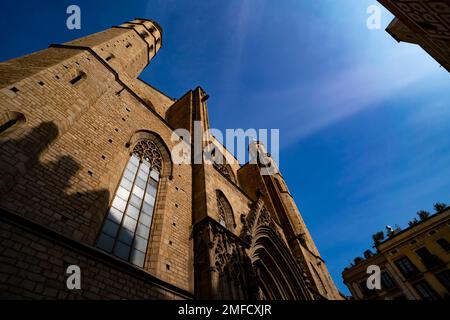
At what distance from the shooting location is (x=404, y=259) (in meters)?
21.2

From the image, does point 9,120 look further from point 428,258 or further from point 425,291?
point 428,258

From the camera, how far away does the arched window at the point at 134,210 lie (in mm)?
5078

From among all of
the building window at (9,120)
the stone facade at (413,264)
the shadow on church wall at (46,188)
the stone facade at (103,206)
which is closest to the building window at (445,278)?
the stone facade at (413,264)

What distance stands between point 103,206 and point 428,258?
2513 cm

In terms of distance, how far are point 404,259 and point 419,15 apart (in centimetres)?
2258

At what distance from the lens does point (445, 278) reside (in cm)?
1822

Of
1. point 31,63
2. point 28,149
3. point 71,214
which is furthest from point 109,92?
point 71,214

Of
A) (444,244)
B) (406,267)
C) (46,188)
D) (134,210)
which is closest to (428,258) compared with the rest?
(444,244)

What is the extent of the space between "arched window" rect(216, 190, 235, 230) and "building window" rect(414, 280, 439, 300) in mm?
19020

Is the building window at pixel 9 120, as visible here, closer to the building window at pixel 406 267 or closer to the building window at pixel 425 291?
the building window at pixel 425 291

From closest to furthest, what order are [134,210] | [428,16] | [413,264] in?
1. [428,16]
2. [134,210]
3. [413,264]

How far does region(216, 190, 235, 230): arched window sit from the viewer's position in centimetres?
930

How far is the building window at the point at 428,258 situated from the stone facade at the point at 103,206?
609 inches
